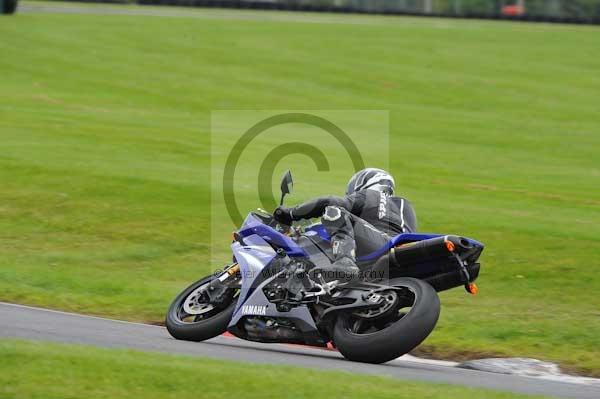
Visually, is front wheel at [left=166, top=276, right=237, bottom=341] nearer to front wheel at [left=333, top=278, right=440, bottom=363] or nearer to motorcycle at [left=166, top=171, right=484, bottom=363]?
motorcycle at [left=166, top=171, right=484, bottom=363]

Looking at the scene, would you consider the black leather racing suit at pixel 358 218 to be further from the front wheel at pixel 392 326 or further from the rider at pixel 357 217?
the front wheel at pixel 392 326

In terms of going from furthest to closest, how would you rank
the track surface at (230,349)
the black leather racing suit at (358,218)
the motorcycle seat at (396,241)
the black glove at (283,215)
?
the black glove at (283,215), the black leather racing suit at (358,218), the motorcycle seat at (396,241), the track surface at (230,349)

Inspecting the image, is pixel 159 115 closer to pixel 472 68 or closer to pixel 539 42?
pixel 472 68

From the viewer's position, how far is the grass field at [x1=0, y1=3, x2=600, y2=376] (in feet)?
40.1

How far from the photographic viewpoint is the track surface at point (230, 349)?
8.22m

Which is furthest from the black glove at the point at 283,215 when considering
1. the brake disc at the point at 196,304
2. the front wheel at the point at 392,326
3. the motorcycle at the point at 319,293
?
the front wheel at the point at 392,326

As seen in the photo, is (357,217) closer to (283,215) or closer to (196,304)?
(283,215)

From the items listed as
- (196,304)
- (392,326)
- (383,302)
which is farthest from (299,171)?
(392,326)

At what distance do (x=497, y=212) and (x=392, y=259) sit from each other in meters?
8.71

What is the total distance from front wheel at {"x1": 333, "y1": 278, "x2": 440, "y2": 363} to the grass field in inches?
76.4

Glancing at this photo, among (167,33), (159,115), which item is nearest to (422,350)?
(159,115)

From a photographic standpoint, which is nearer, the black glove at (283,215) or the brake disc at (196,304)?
the black glove at (283,215)

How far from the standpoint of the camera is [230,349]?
928cm

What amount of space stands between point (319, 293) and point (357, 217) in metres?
0.79
